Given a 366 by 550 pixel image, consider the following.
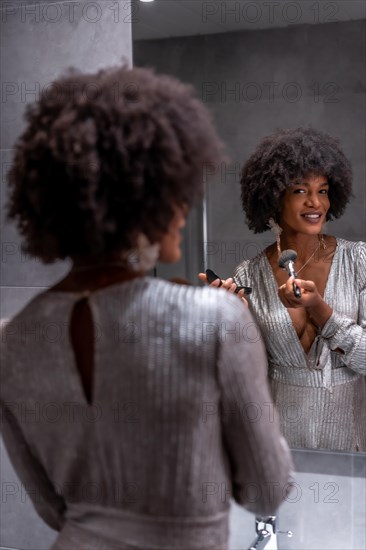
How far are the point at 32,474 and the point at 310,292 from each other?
0.79 m

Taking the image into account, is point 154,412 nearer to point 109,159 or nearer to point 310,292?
point 109,159

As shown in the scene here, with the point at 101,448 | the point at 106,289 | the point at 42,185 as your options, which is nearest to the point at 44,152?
the point at 42,185

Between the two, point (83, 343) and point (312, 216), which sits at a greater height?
point (312, 216)

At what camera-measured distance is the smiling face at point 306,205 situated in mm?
1438

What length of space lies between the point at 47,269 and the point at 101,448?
1078 millimetres

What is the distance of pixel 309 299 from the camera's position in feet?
4.76

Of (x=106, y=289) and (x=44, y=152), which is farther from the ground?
(x=44, y=152)

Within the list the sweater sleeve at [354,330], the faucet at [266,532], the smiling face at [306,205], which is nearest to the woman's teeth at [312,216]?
the smiling face at [306,205]

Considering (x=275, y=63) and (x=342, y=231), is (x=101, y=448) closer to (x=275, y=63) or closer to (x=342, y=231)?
(x=342, y=231)

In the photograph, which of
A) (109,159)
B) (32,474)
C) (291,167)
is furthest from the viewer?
(291,167)

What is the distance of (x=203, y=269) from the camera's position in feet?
5.06

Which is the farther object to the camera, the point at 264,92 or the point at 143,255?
the point at 264,92

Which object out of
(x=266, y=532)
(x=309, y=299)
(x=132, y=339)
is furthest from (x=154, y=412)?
(x=266, y=532)

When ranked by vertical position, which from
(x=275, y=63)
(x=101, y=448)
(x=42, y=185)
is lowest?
(x=101, y=448)
